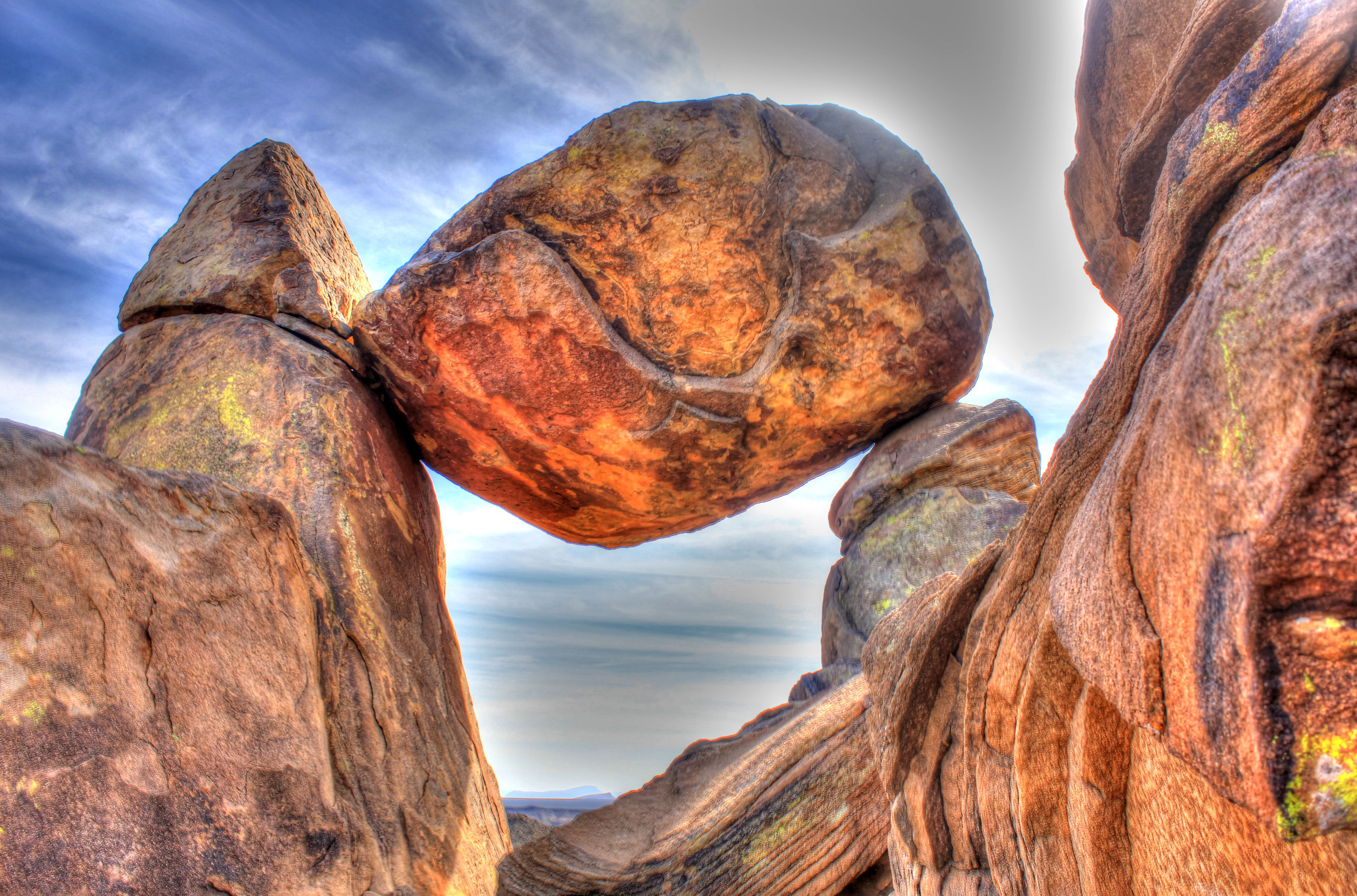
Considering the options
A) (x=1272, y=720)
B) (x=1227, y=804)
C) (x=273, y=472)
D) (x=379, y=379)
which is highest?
(x=379, y=379)

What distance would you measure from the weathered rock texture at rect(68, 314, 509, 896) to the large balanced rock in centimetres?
31

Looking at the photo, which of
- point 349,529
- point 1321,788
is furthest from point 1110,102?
point 349,529

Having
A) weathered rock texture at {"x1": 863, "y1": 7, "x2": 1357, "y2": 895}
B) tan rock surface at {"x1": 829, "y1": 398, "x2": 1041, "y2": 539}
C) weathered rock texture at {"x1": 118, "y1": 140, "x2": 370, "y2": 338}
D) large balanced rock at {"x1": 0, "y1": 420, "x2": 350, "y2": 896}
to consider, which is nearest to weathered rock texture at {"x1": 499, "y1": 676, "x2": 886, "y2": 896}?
weathered rock texture at {"x1": 863, "y1": 7, "x2": 1357, "y2": 895}

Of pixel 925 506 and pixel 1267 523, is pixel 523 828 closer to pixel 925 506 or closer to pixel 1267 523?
pixel 925 506

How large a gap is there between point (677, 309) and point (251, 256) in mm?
3249

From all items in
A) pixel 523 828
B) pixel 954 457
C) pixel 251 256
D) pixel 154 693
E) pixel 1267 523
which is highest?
pixel 251 256

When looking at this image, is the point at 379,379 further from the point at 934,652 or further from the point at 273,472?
the point at 934,652

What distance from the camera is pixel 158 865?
120 inches

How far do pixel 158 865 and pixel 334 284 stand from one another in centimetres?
425

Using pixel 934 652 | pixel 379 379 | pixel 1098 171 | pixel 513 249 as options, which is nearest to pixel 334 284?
pixel 379 379

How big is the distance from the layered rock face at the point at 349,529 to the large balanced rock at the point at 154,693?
270 millimetres

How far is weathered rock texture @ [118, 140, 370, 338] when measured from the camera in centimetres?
541

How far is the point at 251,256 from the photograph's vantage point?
18.2 ft

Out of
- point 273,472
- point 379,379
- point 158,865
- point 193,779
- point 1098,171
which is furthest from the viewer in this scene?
point 379,379
